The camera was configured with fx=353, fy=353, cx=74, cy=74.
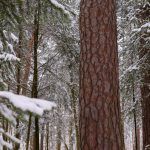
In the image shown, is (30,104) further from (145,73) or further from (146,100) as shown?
(145,73)

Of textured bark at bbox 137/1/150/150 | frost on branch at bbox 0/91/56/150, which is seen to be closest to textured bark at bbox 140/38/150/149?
textured bark at bbox 137/1/150/150

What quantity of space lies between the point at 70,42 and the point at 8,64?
4.78 m

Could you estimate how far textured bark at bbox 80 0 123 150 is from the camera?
4602 mm

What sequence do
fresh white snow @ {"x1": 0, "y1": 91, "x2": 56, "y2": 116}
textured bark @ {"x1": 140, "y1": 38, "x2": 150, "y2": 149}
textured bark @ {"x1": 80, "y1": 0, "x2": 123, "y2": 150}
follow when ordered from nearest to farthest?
fresh white snow @ {"x1": 0, "y1": 91, "x2": 56, "y2": 116} < textured bark @ {"x1": 80, "y1": 0, "x2": 123, "y2": 150} < textured bark @ {"x1": 140, "y1": 38, "x2": 150, "y2": 149}

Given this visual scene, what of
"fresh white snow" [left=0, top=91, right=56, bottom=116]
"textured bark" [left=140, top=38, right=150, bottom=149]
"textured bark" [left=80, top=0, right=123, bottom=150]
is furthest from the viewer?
"textured bark" [left=140, top=38, right=150, bottom=149]

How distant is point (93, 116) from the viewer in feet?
15.1

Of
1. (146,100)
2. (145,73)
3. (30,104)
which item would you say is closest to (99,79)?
(30,104)

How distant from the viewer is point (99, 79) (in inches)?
188

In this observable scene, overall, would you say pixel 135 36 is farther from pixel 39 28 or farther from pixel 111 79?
pixel 111 79

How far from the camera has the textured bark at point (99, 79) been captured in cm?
460

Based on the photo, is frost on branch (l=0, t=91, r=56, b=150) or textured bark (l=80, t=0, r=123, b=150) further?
textured bark (l=80, t=0, r=123, b=150)

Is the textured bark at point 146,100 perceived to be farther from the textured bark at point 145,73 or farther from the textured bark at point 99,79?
the textured bark at point 99,79

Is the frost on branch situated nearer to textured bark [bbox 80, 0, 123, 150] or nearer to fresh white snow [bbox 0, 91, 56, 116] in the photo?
fresh white snow [bbox 0, 91, 56, 116]

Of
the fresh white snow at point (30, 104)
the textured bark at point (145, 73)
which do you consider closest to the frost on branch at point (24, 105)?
the fresh white snow at point (30, 104)
